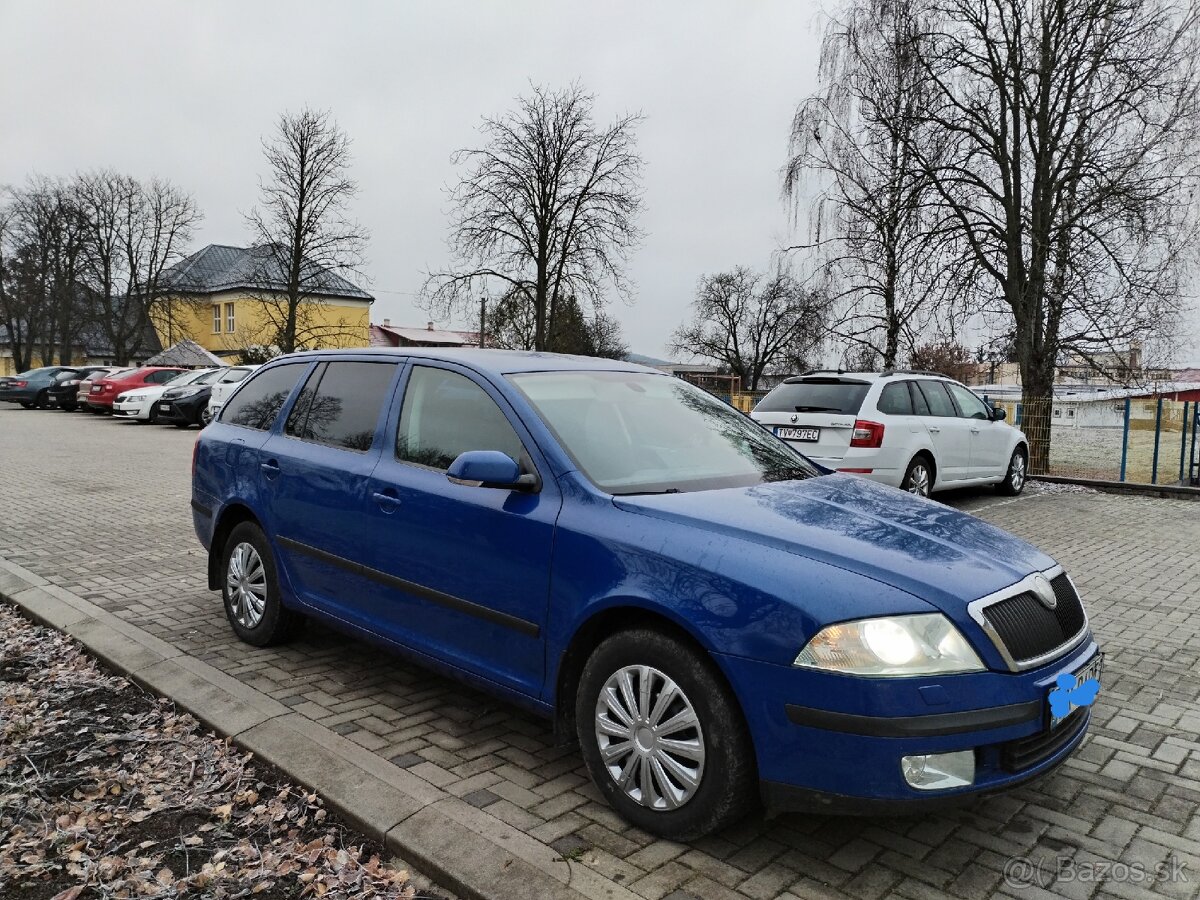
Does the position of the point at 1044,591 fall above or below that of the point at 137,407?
above

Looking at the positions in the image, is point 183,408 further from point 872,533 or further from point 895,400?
point 872,533

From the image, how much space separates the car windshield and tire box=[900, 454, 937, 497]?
6206 mm

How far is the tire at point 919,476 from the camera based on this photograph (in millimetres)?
10094

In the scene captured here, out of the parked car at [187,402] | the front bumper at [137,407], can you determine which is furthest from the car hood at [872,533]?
the front bumper at [137,407]

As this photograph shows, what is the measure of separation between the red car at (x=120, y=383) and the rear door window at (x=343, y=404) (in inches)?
1045

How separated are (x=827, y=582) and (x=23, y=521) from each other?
8806mm

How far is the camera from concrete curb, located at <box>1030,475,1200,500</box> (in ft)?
43.3

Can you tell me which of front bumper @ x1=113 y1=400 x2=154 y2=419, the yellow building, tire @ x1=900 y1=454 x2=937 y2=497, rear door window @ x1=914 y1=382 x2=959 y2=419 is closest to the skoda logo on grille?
tire @ x1=900 y1=454 x2=937 y2=497

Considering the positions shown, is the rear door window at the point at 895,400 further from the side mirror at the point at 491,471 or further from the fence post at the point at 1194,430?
the side mirror at the point at 491,471

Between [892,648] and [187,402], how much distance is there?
24608mm

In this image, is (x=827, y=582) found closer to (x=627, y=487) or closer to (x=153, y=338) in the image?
(x=627, y=487)

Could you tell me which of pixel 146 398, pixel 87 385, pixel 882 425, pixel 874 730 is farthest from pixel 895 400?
pixel 87 385

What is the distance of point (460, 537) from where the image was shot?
140 inches

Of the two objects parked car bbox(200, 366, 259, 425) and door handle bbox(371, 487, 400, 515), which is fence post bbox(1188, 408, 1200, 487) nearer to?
door handle bbox(371, 487, 400, 515)
